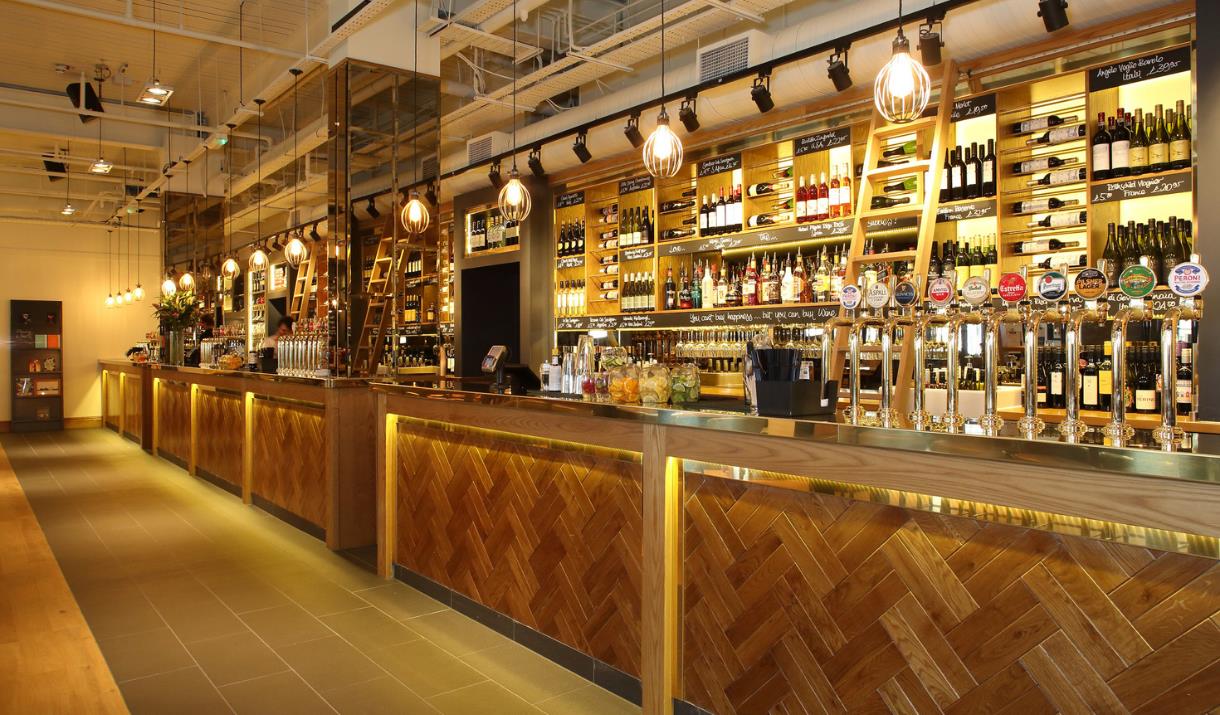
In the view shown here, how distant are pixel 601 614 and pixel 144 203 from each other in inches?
554

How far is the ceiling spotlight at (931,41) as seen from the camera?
4254 mm

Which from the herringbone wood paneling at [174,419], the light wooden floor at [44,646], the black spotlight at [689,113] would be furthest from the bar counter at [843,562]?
the herringbone wood paneling at [174,419]

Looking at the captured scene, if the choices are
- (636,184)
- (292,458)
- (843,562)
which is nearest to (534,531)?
(843,562)

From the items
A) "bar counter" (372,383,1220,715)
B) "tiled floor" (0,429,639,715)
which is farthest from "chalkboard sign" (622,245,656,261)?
"bar counter" (372,383,1220,715)

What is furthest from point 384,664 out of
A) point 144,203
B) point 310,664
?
point 144,203

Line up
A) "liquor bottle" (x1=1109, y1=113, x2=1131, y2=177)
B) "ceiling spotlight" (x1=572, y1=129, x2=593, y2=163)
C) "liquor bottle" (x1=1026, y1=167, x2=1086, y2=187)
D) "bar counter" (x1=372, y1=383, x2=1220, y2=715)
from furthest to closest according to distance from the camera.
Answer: "ceiling spotlight" (x1=572, y1=129, x2=593, y2=163) < "liquor bottle" (x1=1026, y1=167, x2=1086, y2=187) < "liquor bottle" (x1=1109, y1=113, x2=1131, y2=177) < "bar counter" (x1=372, y1=383, x2=1220, y2=715)

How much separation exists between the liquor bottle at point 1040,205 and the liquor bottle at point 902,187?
0.73 meters

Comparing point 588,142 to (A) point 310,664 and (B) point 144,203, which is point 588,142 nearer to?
(A) point 310,664

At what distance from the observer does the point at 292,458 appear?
580cm

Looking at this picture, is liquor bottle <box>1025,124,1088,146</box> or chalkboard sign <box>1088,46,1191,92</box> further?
liquor bottle <box>1025,124,1088,146</box>

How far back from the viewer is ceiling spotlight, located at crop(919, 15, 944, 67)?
14.0 ft

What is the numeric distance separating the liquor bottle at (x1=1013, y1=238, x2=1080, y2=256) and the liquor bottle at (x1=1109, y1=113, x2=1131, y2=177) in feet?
1.45

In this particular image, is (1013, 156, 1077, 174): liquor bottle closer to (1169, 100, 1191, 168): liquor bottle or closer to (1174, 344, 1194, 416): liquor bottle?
(1169, 100, 1191, 168): liquor bottle

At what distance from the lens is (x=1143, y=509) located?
63.3 inches
